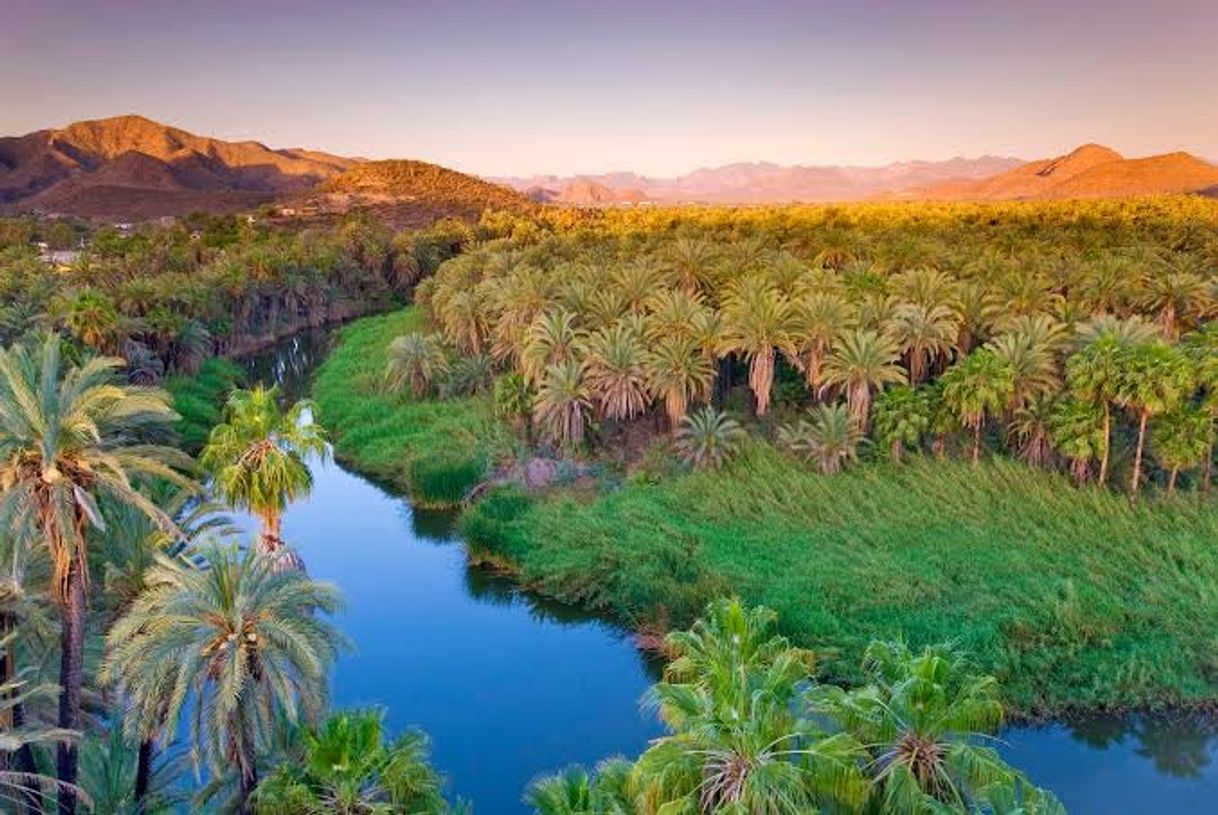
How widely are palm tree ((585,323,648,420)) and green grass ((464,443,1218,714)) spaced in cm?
478

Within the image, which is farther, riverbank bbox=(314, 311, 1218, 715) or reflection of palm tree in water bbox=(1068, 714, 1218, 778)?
riverbank bbox=(314, 311, 1218, 715)

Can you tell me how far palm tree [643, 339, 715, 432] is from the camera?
139 ft

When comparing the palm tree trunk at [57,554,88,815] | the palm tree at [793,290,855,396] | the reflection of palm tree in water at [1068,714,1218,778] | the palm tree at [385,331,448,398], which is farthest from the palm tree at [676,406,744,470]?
the palm tree trunk at [57,554,88,815]

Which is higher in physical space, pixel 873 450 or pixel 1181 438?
pixel 1181 438

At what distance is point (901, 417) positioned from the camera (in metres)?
39.5

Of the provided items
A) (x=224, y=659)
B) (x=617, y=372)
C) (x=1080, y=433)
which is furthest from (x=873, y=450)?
(x=224, y=659)

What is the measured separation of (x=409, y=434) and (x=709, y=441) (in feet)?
58.7

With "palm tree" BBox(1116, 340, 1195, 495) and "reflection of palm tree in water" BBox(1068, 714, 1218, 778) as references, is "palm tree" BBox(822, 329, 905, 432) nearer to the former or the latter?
"palm tree" BBox(1116, 340, 1195, 495)

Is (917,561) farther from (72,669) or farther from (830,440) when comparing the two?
(72,669)

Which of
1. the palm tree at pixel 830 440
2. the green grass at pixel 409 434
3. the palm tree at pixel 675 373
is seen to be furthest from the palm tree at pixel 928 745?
the green grass at pixel 409 434

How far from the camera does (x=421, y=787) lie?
51.5ft

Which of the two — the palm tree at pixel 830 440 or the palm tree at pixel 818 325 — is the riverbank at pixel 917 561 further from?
the palm tree at pixel 818 325

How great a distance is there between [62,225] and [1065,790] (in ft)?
451

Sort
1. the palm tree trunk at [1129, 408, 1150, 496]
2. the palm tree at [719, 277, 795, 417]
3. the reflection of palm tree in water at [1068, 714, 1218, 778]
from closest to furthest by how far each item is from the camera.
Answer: the reflection of palm tree in water at [1068, 714, 1218, 778], the palm tree trunk at [1129, 408, 1150, 496], the palm tree at [719, 277, 795, 417]
